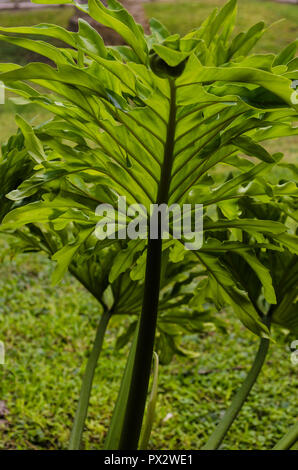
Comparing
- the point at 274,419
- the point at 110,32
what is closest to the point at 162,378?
the point at 274,419

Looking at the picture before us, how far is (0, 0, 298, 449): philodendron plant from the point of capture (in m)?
0.83

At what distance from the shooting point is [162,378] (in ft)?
8.27

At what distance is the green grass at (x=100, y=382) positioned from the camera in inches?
83.5

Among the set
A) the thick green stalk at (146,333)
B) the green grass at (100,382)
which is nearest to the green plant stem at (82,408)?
the thick green stalk at (146,333)

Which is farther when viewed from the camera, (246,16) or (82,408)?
(246,16)

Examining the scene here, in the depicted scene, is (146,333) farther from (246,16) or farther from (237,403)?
(246,16)

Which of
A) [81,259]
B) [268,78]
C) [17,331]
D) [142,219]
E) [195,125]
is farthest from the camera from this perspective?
[17,331]

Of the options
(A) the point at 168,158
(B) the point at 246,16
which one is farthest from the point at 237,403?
(B) the point at 246,16

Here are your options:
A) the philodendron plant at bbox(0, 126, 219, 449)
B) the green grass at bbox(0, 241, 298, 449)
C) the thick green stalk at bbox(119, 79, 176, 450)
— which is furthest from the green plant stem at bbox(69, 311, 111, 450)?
the green grass at bbox(0, 241, 298, 449)

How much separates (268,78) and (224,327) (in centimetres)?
118

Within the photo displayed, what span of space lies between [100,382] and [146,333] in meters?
1.44

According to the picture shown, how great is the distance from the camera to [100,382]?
2445mm
